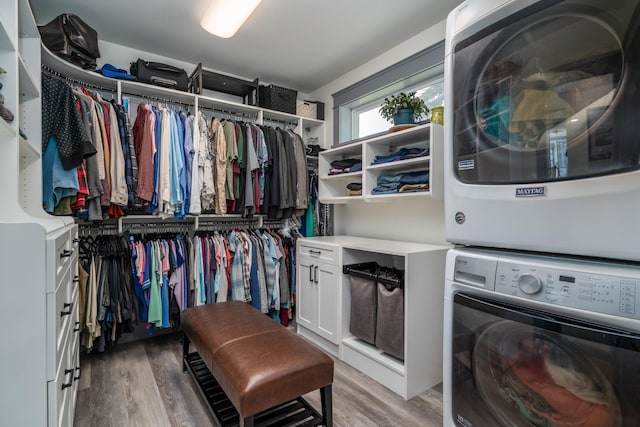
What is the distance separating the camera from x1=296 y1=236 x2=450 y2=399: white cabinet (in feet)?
6.22

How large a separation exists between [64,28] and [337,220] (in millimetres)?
2584

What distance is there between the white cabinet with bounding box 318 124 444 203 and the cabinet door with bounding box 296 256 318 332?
668 millimetres

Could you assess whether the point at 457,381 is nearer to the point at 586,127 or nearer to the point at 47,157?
the point at 586,127

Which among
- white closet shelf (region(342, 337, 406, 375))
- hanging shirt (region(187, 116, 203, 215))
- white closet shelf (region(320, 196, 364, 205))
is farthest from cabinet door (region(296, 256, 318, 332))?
hanging shirt (region(187, 116, 203, 215))

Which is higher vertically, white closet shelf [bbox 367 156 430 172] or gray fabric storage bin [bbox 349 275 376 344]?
white closet shelf [bbox 367 156 430 172]

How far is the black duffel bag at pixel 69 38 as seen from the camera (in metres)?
1.99

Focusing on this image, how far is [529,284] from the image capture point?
97 cm

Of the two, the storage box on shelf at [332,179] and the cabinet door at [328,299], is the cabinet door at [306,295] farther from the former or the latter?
the storage box on shelf at [332,179]

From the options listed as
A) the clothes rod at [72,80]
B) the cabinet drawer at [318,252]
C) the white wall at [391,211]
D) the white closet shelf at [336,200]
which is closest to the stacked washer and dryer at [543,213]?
the white wall at [391,211]

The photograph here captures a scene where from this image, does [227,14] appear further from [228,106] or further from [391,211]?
[391,211]

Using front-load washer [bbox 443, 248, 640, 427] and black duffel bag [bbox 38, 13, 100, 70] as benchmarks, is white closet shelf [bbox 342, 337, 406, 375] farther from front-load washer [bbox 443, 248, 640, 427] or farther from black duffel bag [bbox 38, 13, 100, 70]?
black duffel bag [bbox 38, 13, 100, 70]

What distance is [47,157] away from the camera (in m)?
1.84

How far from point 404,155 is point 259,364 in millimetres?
1655

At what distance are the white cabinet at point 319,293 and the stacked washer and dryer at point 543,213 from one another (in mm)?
1237
